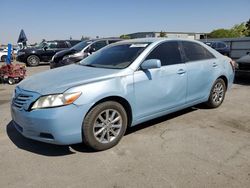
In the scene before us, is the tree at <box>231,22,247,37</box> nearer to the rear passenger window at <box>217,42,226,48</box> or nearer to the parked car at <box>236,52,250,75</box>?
the rear passenger window at <box>217,42,226,48</box>

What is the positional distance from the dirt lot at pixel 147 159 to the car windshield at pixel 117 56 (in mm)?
1169

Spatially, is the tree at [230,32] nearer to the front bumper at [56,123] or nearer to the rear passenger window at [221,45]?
the rear passenger window at [221,45]

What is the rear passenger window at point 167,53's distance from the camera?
14.5ft

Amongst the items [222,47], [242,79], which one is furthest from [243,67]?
[222,47]

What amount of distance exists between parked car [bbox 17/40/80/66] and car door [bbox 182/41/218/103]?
48.4ft

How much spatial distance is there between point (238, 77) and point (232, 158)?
625 cm

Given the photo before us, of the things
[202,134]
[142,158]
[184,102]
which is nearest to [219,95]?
[184,102]

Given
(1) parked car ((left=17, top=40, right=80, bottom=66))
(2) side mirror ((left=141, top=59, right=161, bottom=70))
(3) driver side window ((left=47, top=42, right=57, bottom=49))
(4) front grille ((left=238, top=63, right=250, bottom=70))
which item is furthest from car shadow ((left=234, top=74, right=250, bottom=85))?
(3) driver side window ((left=47, top=42, right=57, bottom=49))

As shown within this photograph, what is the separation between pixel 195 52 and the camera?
5.13 meters

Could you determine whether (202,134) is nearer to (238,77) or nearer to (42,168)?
(42,168)

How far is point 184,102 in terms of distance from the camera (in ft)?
15.8

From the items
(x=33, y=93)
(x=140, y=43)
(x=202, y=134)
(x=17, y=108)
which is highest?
(x=140, y=43)

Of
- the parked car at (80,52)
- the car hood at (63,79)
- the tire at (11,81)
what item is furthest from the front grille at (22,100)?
the parked car at (80,52)

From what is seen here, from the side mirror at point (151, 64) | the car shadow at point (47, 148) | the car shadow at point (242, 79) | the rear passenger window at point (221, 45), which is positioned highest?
the side mirror at point (151, 64)
